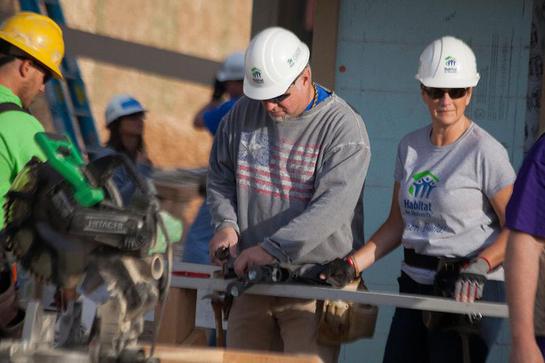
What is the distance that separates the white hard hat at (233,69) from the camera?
22.6ft

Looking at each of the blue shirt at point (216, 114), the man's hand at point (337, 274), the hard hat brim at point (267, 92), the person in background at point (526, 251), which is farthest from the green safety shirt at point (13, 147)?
the blue shirt at point (216, 114)

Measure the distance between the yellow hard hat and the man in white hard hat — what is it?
32.3 inches

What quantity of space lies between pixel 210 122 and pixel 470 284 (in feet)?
7.81

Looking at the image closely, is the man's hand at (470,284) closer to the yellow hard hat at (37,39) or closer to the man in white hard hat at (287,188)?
the man in white hard hat at (287,188)

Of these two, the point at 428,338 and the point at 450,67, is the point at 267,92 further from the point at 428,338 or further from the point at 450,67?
the point at 428,338

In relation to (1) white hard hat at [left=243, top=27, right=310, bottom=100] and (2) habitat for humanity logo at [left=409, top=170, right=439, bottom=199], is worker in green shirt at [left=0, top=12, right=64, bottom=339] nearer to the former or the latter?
(1) white hard hat at [left=243, top=27, right=310, bottom=100]

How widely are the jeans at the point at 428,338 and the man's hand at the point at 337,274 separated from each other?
295mm

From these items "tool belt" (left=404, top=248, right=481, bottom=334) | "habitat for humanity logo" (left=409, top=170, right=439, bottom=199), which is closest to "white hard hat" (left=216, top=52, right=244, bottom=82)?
"habitat for humanity logo" (left=409, top=170, right=439, bottom=199)

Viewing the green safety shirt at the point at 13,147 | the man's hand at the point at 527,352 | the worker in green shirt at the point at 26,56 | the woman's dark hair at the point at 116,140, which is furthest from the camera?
the woman's dark hair at the point at 116,140

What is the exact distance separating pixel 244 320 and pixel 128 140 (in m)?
2.23

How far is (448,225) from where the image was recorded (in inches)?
200

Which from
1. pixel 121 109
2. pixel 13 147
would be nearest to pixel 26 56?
pixel 13 147

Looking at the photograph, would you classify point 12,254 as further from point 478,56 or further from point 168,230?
point 478,56

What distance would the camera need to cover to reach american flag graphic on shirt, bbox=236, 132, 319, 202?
17.1ft
